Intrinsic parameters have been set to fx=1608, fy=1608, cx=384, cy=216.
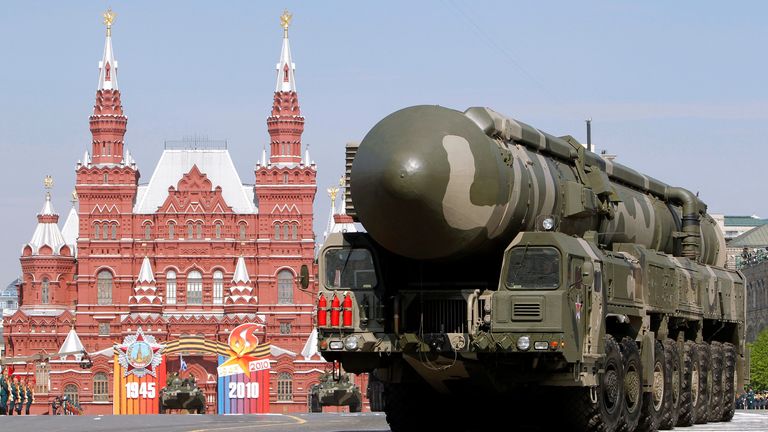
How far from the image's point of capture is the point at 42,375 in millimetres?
118688

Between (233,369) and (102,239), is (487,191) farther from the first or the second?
(102,239)

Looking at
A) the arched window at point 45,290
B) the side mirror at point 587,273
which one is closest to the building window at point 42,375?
the arched window at point 45,290

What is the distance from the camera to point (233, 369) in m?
108

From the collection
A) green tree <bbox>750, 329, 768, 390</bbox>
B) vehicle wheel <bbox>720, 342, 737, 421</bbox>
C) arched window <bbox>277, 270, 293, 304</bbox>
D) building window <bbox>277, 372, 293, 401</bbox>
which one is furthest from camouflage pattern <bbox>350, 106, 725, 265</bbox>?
arched window <bbox>277, 270, 293, 304</bbox>

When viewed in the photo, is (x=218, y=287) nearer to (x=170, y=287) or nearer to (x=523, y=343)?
(x=170, y=287)

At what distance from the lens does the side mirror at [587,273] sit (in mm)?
19797

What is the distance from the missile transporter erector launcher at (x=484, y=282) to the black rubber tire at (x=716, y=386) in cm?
453

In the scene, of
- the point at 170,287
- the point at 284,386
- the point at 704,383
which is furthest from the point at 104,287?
the point at 704,383

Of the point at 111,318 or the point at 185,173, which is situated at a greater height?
the point at 185,173

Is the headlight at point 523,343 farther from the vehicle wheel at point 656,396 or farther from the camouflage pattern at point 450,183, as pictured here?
the vehicle wheel at point 656,396

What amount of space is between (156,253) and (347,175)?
105888 millimetres

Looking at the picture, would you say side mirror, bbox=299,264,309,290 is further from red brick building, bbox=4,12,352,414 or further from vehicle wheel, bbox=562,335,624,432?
red brick building, bbox=4,12,352,414

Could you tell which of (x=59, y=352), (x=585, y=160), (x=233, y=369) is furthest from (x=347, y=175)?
(x=59, y=352)

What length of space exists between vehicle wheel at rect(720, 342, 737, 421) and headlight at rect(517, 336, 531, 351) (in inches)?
402
